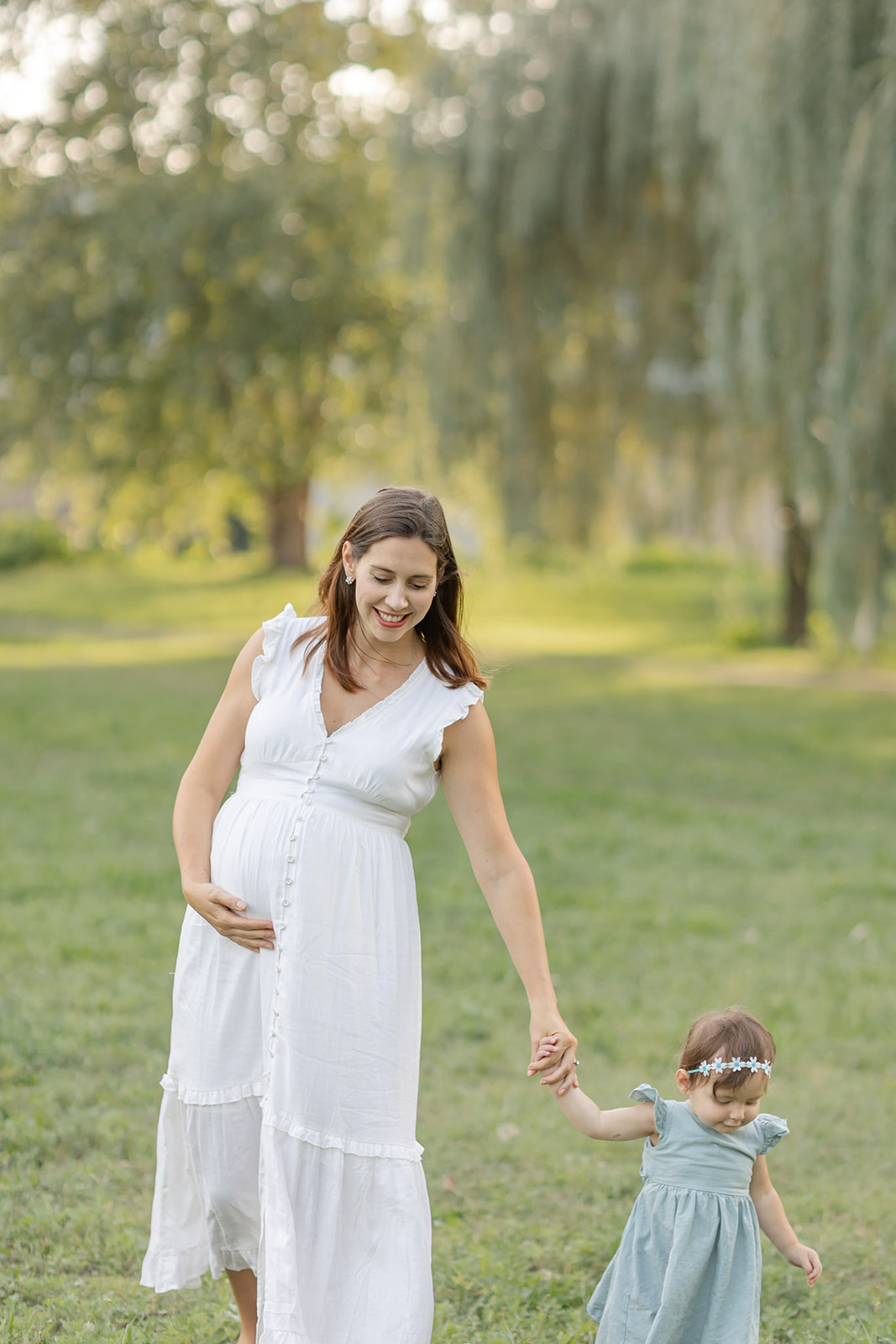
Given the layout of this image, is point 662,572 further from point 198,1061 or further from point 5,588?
point 198,1061

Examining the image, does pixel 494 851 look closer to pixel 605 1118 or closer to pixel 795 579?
pixel 605 1118

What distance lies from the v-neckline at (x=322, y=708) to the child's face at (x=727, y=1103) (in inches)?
35.0

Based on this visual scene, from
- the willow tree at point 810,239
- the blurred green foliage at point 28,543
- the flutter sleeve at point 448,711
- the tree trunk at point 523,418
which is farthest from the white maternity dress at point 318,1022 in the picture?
the blurred green foliage at point 28,543

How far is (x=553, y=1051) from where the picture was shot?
259 cm

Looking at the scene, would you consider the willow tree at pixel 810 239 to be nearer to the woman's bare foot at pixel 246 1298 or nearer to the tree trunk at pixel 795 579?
the tree trunk at pixel 795 579

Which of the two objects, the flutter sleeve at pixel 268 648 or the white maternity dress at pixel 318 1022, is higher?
the flutter sleeve at pixel 268 648

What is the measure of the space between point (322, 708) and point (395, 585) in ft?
0.92

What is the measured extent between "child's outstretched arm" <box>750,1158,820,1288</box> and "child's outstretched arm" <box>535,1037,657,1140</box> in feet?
0.80

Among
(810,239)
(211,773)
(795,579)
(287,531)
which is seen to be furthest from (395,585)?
(287,531)

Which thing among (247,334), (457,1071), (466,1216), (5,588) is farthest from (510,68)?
(5,588)

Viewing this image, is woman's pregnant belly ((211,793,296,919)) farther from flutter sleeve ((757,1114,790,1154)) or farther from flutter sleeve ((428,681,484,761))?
flutter sleeve ((757,1114,790,1154))

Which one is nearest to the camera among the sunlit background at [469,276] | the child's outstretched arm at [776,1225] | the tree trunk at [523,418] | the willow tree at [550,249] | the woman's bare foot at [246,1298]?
the child's outstretched arm at [776,1225]

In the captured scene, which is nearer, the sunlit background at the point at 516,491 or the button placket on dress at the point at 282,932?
the button placket on dress at the point at 282,932

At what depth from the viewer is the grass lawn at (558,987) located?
3.47 m
